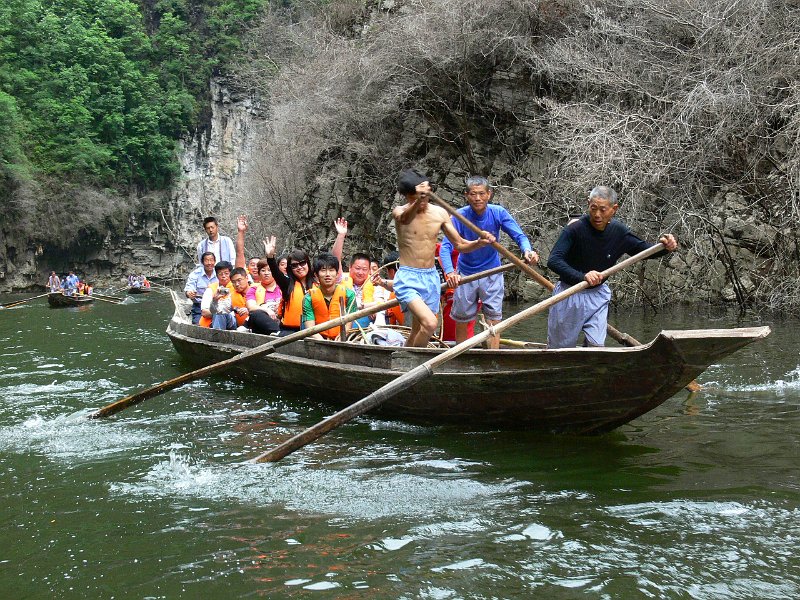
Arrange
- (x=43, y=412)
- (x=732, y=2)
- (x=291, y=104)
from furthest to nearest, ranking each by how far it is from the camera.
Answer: (x=291, y=104) < (x=732, y=2) < (x=43, y=412)

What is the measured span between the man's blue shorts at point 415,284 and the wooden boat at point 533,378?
1.39ft

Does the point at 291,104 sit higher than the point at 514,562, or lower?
higher

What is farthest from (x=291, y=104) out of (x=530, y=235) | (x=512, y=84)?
(x=530, y=235)

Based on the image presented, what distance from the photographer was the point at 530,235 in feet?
51.9

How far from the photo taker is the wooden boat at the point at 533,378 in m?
4.51

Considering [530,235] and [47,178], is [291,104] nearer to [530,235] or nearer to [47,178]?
[530,235]

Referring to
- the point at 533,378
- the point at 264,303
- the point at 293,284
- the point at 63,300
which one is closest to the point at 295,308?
the point at 293,284

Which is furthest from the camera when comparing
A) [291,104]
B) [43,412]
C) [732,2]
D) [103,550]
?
[291,104]

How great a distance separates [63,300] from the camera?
2158 centimetres

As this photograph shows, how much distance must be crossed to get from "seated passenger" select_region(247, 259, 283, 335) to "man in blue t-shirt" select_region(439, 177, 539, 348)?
2.46m

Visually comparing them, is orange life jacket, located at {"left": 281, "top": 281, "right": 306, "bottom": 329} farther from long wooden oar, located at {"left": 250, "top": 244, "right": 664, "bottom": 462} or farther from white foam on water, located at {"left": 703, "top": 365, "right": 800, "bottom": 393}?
white foam on water, located at {"left": 703, "top": 365, "right": 800, "bottom": 393}

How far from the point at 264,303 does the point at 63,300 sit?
14844 millimetres

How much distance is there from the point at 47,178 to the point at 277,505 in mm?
34959

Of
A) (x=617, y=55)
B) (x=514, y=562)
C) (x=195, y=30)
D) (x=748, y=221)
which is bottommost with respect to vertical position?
(x=514, y=562)
